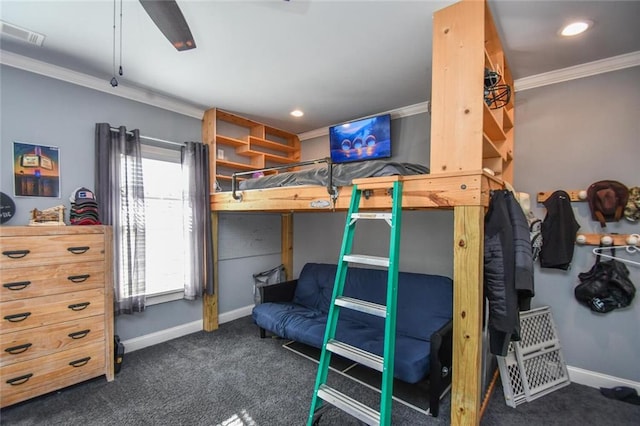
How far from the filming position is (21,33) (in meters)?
1.95

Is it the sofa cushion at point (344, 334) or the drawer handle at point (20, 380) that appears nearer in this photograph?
the drawer handle at point (20, 380)

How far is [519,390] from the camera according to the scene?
2.21 metres

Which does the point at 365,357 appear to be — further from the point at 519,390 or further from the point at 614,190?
the point at 614,190

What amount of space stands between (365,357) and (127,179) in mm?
2690

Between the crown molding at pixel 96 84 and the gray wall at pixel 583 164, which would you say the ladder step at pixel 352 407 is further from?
the crown molding at pixel 96 84

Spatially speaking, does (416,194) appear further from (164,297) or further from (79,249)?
(164,297)

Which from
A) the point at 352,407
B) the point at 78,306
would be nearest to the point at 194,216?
the point at 78,306

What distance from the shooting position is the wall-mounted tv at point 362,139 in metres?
3.38

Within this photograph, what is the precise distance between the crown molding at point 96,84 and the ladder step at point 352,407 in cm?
316

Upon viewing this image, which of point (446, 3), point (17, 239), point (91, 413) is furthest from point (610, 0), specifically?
point (91, 413)

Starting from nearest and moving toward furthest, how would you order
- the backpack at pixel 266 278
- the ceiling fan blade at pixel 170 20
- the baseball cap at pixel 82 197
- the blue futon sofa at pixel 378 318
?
the ceiling fan blade at pixel 170 20, the blue futon sofa at pixel 378 318, the baseball cap at pixel 82 197, the backpack at pixel 266 278

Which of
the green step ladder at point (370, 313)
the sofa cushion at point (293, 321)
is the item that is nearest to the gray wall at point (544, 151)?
the sofa cushion at point (293, 321)

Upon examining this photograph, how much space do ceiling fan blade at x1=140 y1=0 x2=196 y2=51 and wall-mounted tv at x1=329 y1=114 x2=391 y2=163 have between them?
95.9 inches

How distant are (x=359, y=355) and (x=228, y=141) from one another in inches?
116
